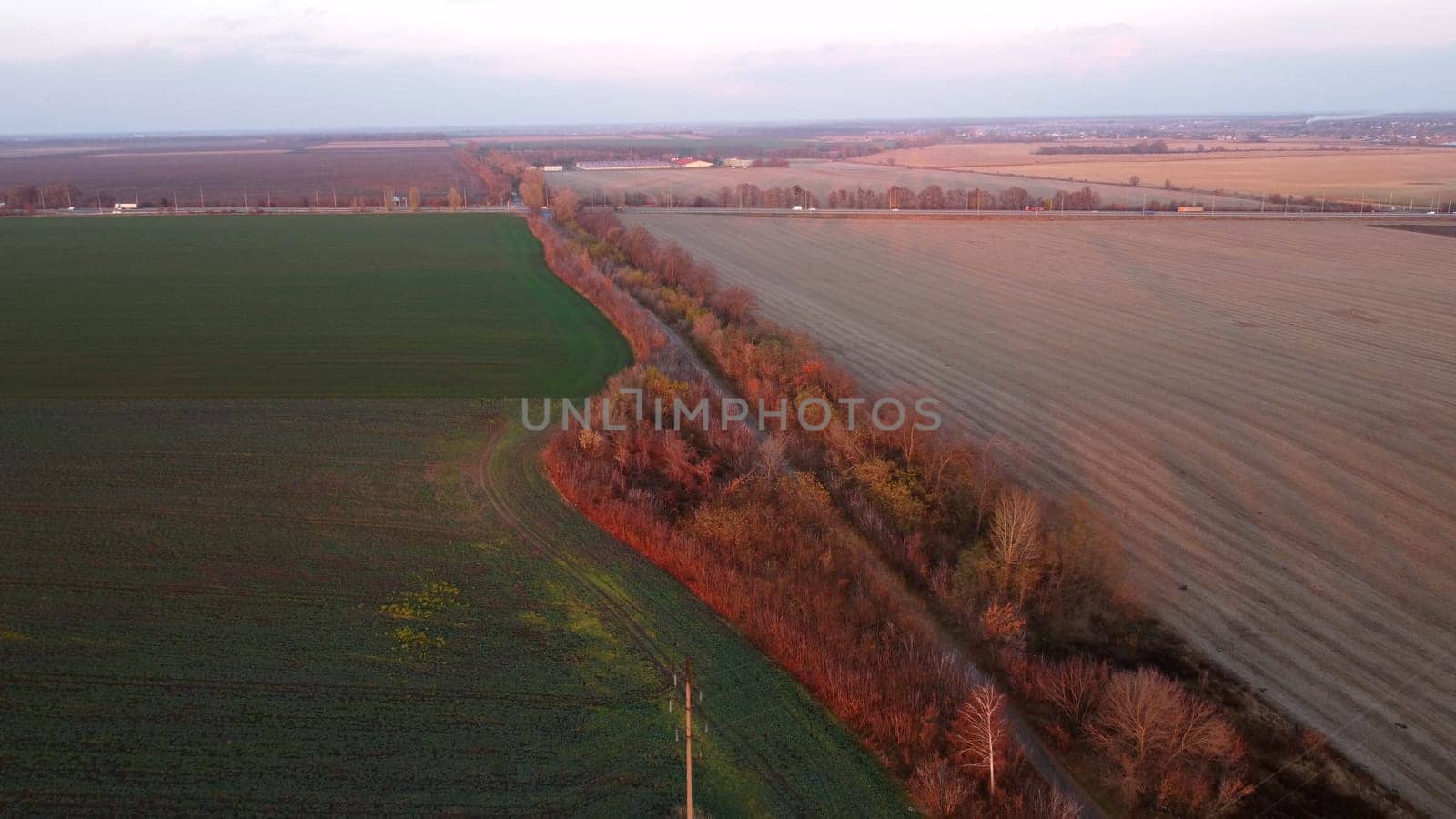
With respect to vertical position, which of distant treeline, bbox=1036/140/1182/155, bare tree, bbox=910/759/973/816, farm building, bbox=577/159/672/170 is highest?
distant treeline, bbox=1036/140/1182/155

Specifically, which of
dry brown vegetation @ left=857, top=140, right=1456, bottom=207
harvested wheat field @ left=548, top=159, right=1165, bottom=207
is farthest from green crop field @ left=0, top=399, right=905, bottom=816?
dry brown vegetation @ left=857, top=140, right=1456, bottom=207

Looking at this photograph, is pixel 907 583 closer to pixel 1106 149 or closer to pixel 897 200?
pixel 897 200

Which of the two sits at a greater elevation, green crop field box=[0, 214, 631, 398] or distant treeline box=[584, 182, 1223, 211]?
distant treeline box=[584, 182, 1223, 211]

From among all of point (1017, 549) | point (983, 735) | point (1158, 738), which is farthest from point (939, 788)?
point (1017, 549)

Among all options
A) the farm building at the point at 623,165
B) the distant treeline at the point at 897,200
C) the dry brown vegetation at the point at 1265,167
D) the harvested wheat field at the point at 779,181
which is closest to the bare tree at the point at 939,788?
the distant treeline at the point at 897,200

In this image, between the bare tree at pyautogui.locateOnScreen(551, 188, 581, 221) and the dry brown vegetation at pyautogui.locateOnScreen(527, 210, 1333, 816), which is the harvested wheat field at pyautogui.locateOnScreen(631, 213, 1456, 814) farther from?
the bare tree at pyautogui.locateOnScreen(551, 188, 581, 221)

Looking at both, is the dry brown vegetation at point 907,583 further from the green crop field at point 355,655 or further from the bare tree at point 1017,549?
the green crop field at point 355,655

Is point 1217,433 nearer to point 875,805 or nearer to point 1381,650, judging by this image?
point 1381,650
